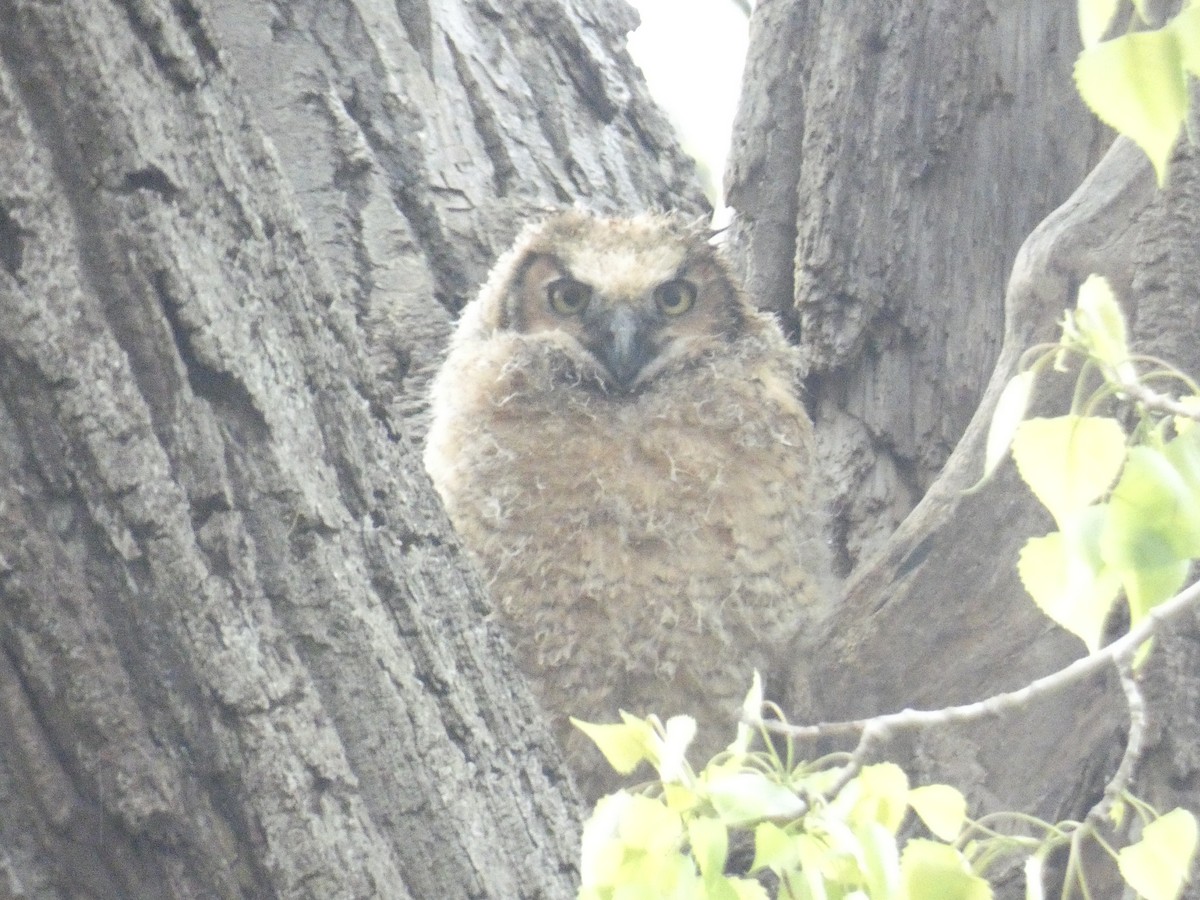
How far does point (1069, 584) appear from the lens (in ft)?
3.84

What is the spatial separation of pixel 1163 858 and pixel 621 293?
2096mm

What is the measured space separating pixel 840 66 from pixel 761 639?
1.18 metres

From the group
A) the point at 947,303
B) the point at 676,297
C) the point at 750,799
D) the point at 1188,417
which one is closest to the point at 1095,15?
the point at 1188,417

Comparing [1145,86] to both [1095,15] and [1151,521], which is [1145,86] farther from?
[1151,521]

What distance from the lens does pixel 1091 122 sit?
2797mm

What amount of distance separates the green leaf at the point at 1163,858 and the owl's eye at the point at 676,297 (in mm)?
2066

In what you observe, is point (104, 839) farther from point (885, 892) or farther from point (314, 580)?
point (885, 892)

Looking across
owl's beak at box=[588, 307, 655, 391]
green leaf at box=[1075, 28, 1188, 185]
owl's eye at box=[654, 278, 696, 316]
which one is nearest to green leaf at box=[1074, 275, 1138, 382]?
green leaf at box=[1075, 28, 1188, 185]

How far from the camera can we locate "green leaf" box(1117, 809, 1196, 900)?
1217 mm

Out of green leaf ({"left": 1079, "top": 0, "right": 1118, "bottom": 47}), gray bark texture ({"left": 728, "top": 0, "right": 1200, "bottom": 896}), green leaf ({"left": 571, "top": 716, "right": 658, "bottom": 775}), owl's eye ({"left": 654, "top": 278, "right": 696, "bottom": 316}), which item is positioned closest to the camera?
green leaf ({"left": 1079, "top": 0, "right": 1118, "bottom": 47})

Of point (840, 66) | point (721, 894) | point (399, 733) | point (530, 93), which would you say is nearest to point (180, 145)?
point (399, 733)

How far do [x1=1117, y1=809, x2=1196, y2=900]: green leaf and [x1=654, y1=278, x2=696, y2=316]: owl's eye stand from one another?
6.78ft

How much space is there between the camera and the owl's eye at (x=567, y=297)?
10.5ft

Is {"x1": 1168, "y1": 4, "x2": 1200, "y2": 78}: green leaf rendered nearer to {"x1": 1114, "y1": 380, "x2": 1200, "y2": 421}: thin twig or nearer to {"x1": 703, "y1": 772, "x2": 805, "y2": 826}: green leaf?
{"x1": 1114, "y1": 380, "x2": 1200, "y2": 421}: thin twig
